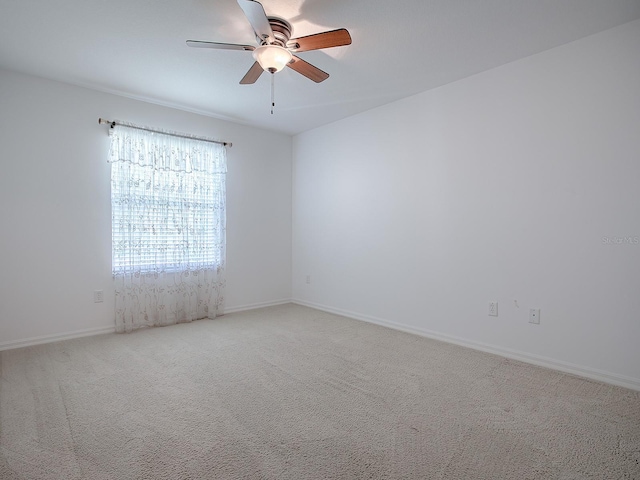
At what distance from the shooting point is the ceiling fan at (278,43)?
2.08m

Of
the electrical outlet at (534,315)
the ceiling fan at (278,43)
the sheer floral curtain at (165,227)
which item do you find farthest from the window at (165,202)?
the electrical outlet at (534,315)

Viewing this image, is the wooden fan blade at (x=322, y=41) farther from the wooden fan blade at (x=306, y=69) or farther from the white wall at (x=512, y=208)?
the white wall at (x=512, y=208)

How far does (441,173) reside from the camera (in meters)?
3.49

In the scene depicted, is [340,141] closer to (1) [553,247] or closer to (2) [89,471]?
(1) [553,247]

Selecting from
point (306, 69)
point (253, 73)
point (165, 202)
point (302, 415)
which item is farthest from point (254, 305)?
point (306, 69)

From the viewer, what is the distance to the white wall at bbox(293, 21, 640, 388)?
2482 mm

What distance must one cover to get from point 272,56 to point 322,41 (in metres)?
0.36

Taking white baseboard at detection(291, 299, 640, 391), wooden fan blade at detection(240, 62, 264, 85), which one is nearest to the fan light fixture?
wooden fan blade at detection(240, 62, 264, 85)

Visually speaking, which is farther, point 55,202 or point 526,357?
point 55,202

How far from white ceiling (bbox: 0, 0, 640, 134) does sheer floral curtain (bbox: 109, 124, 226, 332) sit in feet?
2.25

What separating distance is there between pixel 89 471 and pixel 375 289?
311 cm

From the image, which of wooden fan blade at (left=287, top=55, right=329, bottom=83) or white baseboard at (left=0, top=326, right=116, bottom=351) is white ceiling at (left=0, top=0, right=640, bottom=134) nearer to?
wooden fan blade at (left=287, top=55, right=329, bottom=83)

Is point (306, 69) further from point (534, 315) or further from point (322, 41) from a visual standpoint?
point (534, 315)

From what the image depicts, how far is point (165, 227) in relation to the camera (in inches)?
157
